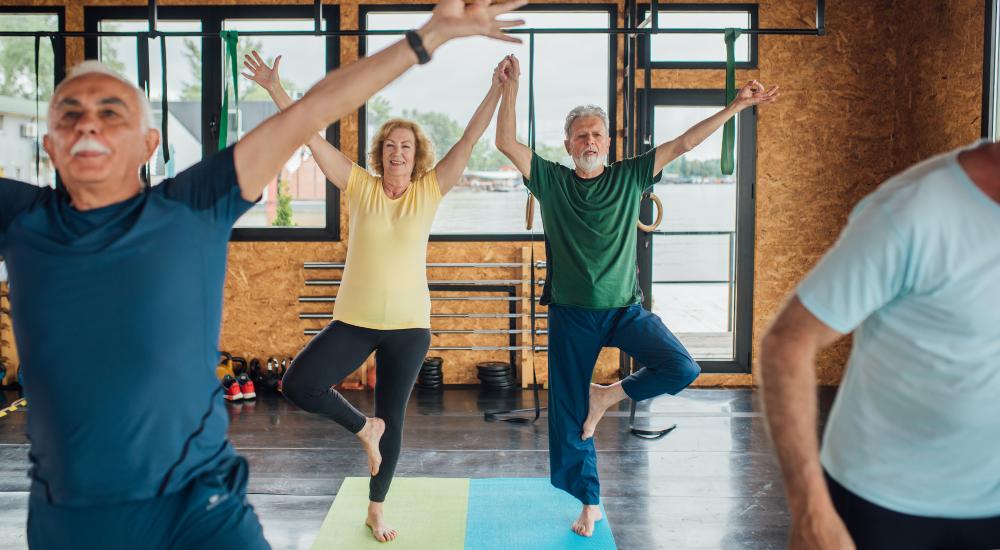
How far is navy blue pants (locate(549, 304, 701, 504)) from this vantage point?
3270mm

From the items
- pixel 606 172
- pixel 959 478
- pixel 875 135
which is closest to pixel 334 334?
pixel 606 172

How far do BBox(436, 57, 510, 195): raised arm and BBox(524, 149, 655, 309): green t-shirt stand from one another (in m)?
0.29

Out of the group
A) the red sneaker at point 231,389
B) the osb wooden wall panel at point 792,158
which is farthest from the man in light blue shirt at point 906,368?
the red sneaker at point 231,389

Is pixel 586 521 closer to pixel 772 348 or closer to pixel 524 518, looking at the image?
pixel 524 518

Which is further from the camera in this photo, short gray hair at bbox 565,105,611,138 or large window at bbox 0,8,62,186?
large window at bbox 0,8,62,186

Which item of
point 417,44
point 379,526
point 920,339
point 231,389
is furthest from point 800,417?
point 231,389

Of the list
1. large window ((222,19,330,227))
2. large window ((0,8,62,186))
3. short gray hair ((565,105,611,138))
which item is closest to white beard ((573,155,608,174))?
short gray hair ((565,105,611,138))

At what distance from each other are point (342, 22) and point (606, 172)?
319 cm

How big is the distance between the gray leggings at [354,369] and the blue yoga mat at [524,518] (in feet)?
1.68

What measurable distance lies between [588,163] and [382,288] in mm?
973

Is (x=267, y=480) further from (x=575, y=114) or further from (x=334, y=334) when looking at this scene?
(x=575, y=114)

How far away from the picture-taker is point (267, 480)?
3.92 m

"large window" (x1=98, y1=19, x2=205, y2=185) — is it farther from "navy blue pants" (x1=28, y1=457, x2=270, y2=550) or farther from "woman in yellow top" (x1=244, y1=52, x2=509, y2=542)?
"navy blue pants" (x1=28, y1=457, x2=270, y2=550)

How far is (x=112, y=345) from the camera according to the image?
1346 millimetres
